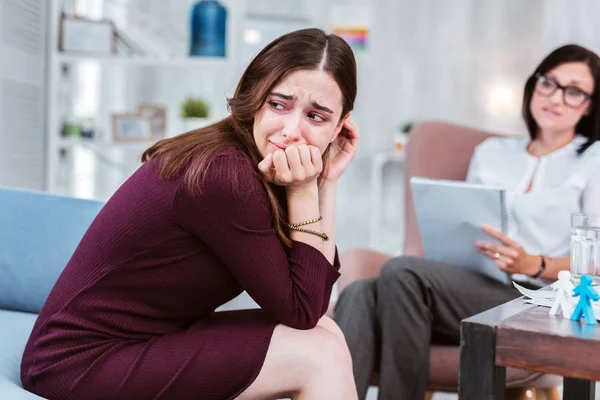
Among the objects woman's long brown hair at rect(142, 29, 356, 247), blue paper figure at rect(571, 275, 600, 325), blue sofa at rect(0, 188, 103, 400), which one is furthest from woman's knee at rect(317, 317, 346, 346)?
blue sofa at rect(0, 188, 103, 400)

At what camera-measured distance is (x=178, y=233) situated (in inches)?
46.0

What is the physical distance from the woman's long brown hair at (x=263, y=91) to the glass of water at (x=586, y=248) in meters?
0.46

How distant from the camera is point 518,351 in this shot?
949mm

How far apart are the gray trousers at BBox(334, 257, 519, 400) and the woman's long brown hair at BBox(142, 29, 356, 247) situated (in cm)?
65

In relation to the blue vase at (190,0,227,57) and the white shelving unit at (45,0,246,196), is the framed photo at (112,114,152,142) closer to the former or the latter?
the white shelving unit at (45,0,246,196)

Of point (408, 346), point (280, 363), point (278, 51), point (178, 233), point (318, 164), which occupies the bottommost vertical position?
Result: point (408, 346)

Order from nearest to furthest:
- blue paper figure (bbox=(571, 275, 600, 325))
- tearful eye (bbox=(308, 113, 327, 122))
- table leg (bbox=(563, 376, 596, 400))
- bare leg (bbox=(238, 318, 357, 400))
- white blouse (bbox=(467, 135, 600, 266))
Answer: blue paper figure (bbox=(571, 275, 600, 325)), bare leg (bbox=(238, 318, 357, 400)), tearful eye (bbox=(308, 113, 327, 122)), table leg (bbox=(563, 376, 596, 400)), white blouse (bbox=(467, 135, 600, 266))

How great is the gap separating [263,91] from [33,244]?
78 centimetres

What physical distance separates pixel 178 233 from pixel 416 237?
4.37 ft

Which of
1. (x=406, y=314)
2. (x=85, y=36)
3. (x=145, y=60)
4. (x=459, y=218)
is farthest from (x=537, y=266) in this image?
(x=85, y=36)

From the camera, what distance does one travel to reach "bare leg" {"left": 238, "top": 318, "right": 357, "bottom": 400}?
1.15 metres

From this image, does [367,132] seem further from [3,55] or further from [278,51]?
[278,51]

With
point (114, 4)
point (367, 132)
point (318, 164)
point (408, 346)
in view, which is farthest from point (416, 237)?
point (367, 132)

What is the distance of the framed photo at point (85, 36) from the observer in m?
3.03
